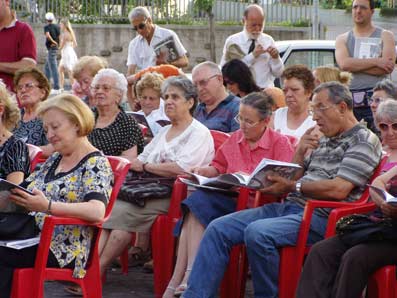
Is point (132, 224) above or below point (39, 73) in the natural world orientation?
below

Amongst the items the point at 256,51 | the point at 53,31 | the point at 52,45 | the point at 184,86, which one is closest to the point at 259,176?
the point at 184,86

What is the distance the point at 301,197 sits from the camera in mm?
6793

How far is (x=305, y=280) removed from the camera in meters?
6.23

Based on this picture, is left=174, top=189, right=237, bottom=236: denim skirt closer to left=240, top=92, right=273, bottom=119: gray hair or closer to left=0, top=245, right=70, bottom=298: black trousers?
left=240, top=92, right=273, bottom=119: gray hair

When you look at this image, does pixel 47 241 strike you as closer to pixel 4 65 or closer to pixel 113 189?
pixel 113 189

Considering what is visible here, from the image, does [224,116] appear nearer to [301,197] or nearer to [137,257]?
[137,257]

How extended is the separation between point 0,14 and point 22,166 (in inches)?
145

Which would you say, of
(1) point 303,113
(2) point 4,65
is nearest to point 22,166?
(1) point 303,113

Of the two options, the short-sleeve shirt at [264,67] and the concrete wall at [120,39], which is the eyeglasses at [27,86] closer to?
the short-sleeve shirt at [264,67]

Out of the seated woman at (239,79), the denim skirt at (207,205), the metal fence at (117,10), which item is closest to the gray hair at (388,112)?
the denim skirt at (207,205)

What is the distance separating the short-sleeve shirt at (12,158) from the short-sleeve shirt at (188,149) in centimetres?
134

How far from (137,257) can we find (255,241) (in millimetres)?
2310

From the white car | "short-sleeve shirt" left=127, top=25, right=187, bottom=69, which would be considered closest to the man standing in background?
the white car

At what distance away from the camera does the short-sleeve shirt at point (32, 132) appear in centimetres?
838
